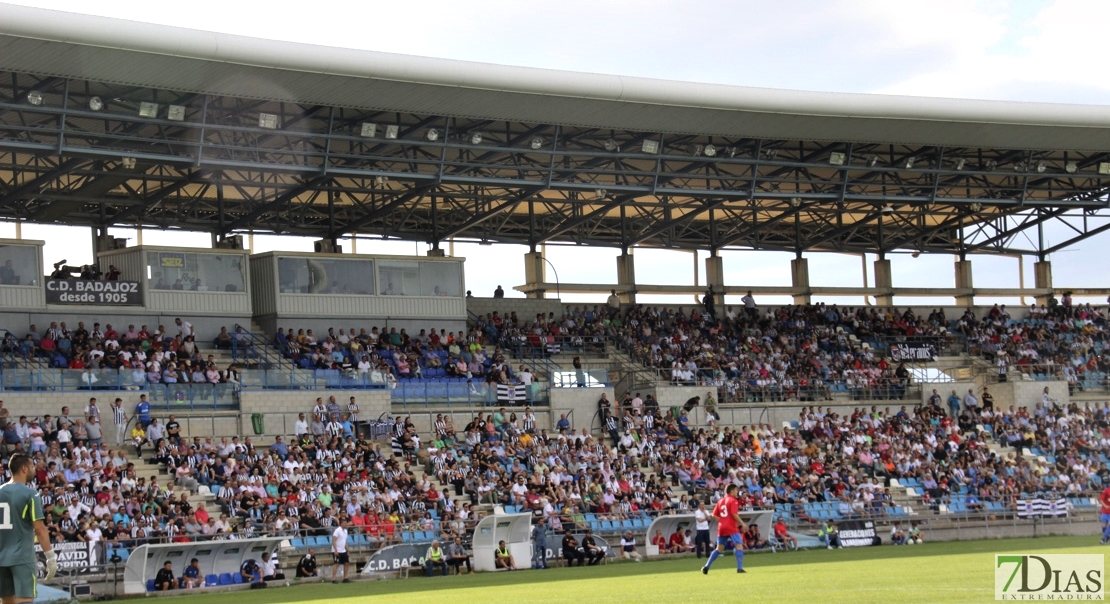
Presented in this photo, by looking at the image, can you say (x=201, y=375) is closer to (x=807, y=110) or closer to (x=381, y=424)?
(x=381, y=424)

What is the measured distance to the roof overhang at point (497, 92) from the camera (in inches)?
1396

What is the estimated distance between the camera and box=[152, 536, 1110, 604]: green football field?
17.9 meters

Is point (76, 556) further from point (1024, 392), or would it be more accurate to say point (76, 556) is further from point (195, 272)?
point (1024, 392)

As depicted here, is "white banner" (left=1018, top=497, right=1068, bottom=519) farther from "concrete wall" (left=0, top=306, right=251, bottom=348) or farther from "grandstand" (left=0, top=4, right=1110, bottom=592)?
"concrete wall" (left=0, top=306, right=251, bottom=348)

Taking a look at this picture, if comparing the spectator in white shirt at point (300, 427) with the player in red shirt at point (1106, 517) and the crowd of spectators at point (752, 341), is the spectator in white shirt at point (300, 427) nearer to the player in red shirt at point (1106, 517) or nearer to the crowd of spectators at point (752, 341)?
the crowd of spectators at point (752, 341)

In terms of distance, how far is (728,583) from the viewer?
851 inches

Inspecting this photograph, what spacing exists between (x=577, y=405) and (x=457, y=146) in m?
9.00

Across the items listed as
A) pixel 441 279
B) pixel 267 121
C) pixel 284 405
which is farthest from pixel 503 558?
pixel 441 279

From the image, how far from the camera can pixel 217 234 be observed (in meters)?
49.6

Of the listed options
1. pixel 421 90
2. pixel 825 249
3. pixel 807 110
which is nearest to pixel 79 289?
pixel 421 90

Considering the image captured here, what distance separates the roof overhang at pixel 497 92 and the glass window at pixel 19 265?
7014mm

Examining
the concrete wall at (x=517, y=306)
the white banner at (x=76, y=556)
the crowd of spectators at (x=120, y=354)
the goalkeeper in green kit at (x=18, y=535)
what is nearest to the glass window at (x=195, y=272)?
the crowd of spectators at (x=120, y=354)

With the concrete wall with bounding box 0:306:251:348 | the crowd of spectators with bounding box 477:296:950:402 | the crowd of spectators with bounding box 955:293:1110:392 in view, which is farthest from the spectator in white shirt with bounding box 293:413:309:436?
the crowd of spectators with bounding box 955:293:1110:392

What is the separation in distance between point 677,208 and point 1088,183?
665 inches
